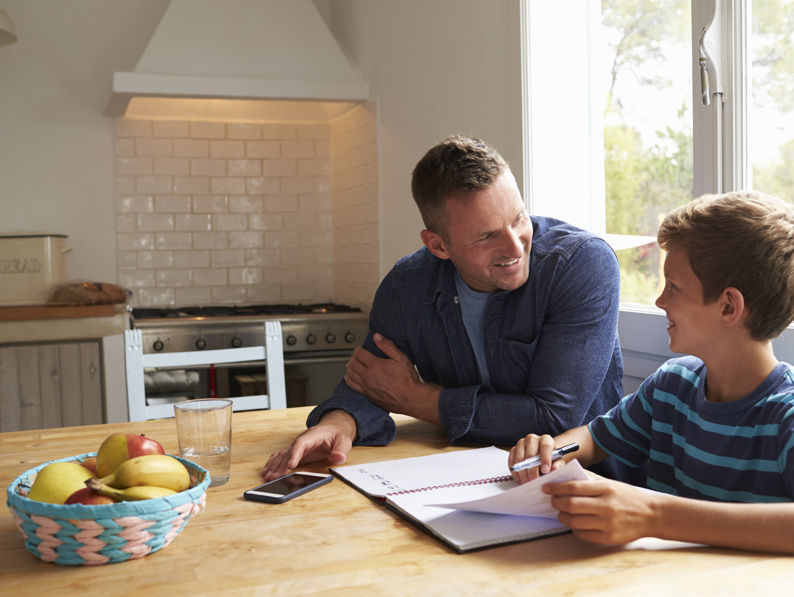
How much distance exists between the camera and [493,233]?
5.55 feet

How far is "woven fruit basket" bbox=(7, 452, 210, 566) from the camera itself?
38.4 inches

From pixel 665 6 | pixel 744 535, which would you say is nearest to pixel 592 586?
pixel 744 535

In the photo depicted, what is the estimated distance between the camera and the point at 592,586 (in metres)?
0.93

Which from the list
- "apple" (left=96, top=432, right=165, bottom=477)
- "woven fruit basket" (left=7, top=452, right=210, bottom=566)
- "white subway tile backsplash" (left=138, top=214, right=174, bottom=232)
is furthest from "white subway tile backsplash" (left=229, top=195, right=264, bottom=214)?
"woven fruit basket" (left=7, top=452, right=210, bottom=566)

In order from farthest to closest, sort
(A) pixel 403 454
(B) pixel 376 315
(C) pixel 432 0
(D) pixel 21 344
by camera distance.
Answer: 1. (D) pixel 21 344
2. (C) pixel 432 0
3. (B) pixel 376 315
4. (A) pixel 403 454

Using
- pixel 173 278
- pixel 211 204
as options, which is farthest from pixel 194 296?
pixel 211 204

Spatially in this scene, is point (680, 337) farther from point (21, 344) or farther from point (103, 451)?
point (21, 344)

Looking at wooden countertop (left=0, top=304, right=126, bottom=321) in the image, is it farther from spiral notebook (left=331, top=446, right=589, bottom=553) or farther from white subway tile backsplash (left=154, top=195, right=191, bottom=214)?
spiral notebook (left=331, top=446, right=589, bottom=553)

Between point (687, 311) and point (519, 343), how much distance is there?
1.50 feet

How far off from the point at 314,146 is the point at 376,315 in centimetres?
287

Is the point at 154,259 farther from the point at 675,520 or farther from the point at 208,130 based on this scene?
the point at 675,520

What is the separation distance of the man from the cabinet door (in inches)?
85.1

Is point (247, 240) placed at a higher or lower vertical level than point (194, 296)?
higher

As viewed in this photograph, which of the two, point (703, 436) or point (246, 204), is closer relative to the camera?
point (703, 436)
